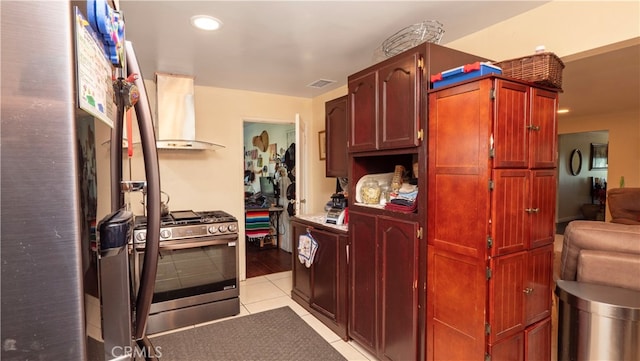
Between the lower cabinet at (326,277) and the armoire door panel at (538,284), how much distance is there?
1248 mm

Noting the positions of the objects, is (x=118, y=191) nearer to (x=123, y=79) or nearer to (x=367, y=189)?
(x=123, y=79)

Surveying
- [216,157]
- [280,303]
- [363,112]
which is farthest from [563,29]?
[216,157]

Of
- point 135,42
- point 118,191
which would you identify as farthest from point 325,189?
point 118,191

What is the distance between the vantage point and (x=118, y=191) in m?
0.78

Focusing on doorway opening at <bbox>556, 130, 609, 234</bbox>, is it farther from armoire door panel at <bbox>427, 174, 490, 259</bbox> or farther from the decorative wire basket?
armoire door panel at <bbox>427, 174, 490, 259</bbox>

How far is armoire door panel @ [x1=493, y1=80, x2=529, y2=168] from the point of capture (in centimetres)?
157

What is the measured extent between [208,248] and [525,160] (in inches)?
105

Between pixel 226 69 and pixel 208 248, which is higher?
pixel 226 69

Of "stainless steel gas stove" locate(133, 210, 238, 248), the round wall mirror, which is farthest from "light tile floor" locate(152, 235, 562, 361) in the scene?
the round wall mirror

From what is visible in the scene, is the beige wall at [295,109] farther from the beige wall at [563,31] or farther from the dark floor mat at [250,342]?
the dark floor mat at [250,342]

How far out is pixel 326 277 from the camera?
2846mm

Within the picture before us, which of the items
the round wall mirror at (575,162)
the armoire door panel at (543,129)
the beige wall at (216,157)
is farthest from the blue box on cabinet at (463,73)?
the round wall mirror at (575,162)

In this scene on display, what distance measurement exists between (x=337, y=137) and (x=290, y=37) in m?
1.07

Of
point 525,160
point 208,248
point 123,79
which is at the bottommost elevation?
point 208,248
